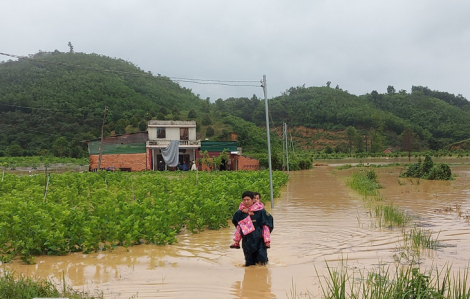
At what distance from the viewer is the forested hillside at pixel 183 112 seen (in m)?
52.9

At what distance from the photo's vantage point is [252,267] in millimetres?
6500

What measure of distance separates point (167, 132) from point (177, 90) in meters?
56.4

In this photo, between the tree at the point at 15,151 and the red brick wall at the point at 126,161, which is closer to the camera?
the red brick wall at the point at 126,161

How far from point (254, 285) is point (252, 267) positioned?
2.63 ft

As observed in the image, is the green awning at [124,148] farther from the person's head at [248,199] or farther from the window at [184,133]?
the person's head at [248,199]

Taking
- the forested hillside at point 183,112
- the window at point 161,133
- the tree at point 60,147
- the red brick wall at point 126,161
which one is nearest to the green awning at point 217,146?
the forested hillside at point 183,112

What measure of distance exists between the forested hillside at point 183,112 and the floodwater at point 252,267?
24.7 metres

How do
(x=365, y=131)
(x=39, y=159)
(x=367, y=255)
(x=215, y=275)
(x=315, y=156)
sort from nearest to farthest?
(x=215, y=275), (x=367, y=255), (x=39, y=159), (x=315, y=156), (x=365, y=131)

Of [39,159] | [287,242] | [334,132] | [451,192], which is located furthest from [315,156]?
[287,242]

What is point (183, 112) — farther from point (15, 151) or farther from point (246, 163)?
point (246, 163)

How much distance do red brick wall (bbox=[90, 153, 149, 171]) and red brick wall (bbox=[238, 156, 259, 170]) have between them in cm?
873

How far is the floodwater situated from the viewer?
18.1 ft

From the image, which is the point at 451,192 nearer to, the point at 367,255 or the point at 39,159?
the point at 367,255

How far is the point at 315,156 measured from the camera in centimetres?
6300
